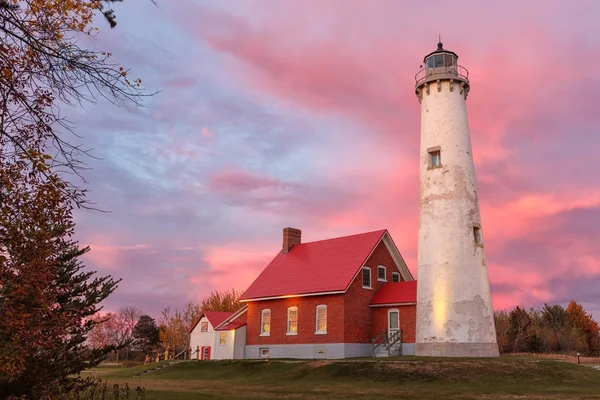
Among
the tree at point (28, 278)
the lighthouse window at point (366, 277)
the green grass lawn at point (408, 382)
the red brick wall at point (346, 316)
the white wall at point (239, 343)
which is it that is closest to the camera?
the tree at point (28, 278)

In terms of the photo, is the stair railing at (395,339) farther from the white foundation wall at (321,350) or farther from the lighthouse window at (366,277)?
the lighthouse window at (366,277)

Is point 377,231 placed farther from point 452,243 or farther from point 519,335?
point 519,335

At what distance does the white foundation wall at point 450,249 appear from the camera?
27438mm

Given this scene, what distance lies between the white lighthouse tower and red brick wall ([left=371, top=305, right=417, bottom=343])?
302 centimetres

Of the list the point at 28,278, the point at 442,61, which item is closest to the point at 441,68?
the point at 442,61

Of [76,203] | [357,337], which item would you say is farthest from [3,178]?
[357,337]

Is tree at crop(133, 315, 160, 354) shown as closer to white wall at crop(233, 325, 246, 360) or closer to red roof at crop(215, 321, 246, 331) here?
red roof at crop(215, 321, 246, 331)

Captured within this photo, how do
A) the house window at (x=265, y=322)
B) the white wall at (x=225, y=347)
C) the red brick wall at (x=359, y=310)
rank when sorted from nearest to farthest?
1. the red brick wall at (x=359, y=310)
2. the house window at (x=265, y=322)
3. the white wall at (x=225, y=347)

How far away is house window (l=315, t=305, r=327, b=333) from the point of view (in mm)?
33978

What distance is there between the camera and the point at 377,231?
123ft

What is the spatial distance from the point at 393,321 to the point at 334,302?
13.3 ft

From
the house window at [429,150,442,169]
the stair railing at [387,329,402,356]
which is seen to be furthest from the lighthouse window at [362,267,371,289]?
the house window at [429,150,442,169]

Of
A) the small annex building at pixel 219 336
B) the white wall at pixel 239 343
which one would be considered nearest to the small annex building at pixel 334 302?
the white wall at pixel 239 343

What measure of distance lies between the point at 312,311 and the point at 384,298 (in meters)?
4.99
